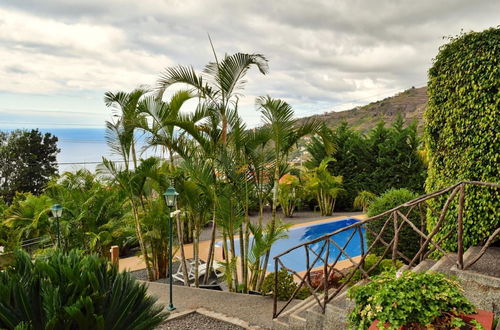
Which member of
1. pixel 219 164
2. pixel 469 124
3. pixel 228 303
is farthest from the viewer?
pixel 219 164

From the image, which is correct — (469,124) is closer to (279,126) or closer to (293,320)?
(279,126)

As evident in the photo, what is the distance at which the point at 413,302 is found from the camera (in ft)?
7.00

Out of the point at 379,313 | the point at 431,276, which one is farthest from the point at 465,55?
the point at 379,313

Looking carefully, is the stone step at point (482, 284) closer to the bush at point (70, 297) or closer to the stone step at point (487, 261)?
the stone step at point (487, 261)

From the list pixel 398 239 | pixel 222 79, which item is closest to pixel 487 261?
pixel 398 239

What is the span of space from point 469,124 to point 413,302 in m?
2.91

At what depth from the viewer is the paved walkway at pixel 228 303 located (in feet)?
15.3

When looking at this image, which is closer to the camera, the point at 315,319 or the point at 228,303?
the point at 315,319

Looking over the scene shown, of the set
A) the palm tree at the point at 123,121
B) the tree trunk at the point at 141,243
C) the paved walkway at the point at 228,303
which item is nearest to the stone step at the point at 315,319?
the paved walkway at the point at 228,303

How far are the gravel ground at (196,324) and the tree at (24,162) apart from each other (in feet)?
45.9

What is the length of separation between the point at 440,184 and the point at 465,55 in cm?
161

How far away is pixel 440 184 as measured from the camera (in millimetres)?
4516

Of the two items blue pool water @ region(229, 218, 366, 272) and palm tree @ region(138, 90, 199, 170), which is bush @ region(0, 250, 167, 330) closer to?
palm tree @ region(138, 90, 199, 170)

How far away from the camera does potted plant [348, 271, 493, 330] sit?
6.97 feet
